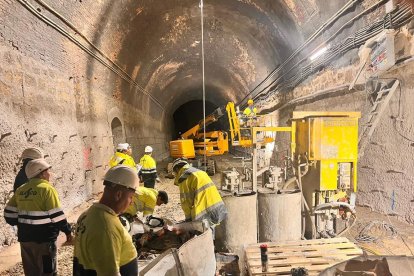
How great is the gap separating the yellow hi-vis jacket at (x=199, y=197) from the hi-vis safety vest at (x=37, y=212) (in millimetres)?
1682

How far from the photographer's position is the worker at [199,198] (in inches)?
168

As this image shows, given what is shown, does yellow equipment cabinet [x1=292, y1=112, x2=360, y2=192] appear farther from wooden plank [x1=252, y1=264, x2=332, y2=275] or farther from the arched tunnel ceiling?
the arched tunnel ceiling

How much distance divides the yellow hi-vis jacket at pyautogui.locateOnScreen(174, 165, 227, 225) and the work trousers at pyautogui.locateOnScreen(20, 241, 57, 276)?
178 centimetres

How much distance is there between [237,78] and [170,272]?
1513cm

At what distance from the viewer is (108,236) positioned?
6.51ft

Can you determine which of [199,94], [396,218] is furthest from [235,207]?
[199,94]

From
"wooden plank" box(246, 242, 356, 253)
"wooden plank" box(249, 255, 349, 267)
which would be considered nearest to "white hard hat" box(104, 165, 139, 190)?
"wooden plank" box(249, 255, 349, 267)

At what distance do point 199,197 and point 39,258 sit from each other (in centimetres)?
207

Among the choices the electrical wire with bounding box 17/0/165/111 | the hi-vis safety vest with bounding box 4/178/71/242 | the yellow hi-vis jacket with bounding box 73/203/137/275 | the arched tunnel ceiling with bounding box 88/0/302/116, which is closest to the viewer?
the yellow hi-vis jacket with bounding box 73/203/137/275

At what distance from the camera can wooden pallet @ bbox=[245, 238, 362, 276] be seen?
3588 mm

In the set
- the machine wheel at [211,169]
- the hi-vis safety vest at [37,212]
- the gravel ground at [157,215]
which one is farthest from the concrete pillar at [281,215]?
the machine wheel at [211,169]

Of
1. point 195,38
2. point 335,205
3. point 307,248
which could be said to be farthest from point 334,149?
point 195,38

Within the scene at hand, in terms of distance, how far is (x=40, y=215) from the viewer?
10.9 ft

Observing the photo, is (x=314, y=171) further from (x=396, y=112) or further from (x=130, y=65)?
(x=130, y=65)
